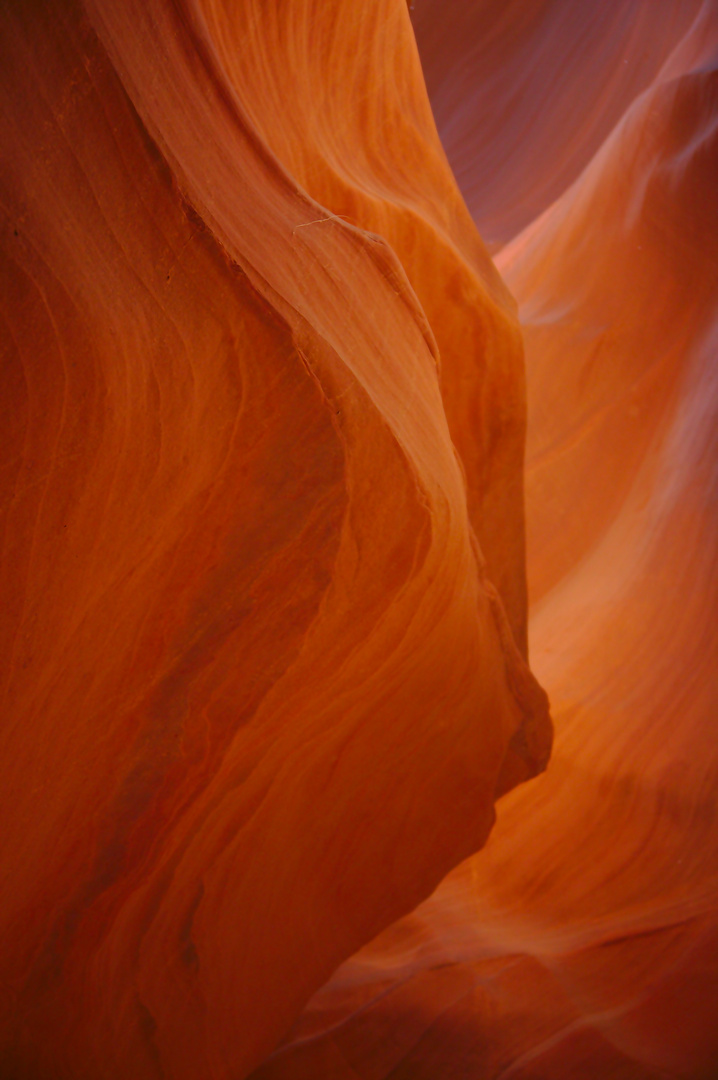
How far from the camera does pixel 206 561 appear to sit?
1175 mm

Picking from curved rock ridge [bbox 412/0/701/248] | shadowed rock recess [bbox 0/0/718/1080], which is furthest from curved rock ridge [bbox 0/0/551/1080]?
curved rock ridge [bbox 412/0/701/248]

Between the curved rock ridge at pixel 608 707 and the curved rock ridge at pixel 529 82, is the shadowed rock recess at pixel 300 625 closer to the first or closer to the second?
the curved rock ridge at pixel 608 707

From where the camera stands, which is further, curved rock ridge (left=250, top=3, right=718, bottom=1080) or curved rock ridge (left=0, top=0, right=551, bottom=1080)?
curved rock ridge (left=250, top=3, right=718, bottom=1080)

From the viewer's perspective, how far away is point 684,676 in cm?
220

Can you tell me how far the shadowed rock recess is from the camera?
996mm

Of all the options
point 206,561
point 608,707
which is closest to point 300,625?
point 206,561

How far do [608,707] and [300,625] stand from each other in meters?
1.27

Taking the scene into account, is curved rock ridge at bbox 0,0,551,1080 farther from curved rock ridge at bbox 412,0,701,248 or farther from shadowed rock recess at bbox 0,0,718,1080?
curved rock ridge at bbox 412,0,701,248

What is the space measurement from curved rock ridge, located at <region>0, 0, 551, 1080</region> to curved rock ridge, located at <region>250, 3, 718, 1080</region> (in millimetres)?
225

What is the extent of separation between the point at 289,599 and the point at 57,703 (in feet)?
1.05

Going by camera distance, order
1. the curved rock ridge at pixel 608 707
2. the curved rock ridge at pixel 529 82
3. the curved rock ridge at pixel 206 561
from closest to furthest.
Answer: the curved rock ridge at pixel 206 561 < the curved rock ridge at pixel 608 707 < the curved rock ridge at pixel 529 82

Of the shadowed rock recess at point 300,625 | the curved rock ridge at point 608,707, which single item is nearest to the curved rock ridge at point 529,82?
the curved rock ridge at point 608,707

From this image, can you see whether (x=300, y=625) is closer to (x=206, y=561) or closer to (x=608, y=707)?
(x=206, y=561)

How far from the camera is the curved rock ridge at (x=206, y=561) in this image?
3.18 ft
